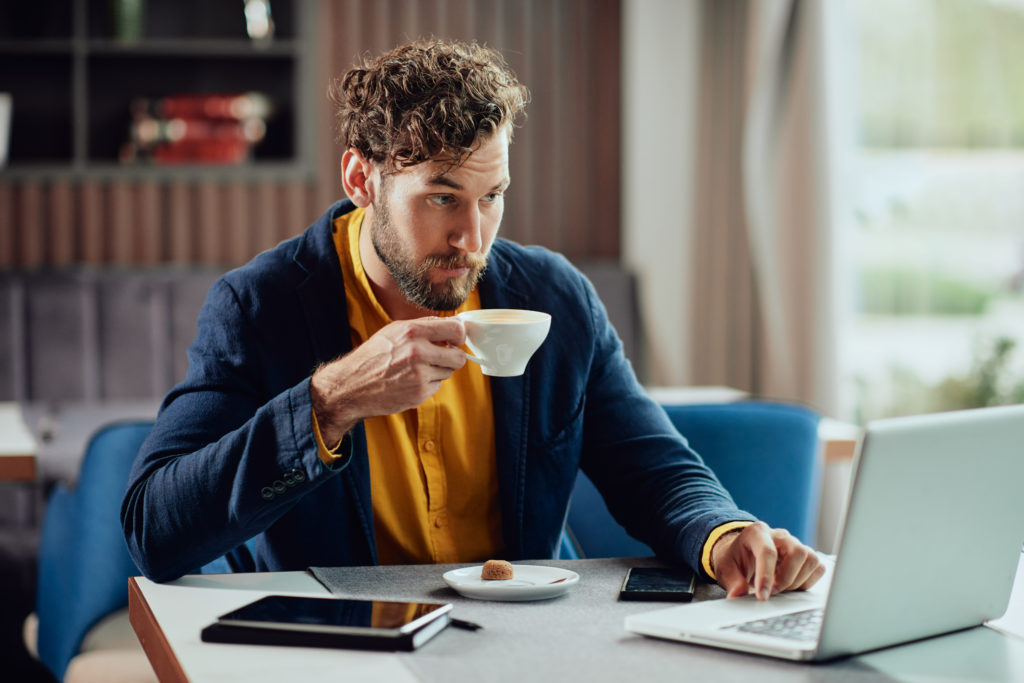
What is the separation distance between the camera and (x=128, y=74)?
399 cm

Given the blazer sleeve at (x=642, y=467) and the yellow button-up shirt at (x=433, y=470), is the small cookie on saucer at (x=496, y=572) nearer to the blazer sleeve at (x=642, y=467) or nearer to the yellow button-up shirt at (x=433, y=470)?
the blazer sleeve at (x=642, y=467)

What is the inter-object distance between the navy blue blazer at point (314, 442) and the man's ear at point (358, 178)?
68 millimetres

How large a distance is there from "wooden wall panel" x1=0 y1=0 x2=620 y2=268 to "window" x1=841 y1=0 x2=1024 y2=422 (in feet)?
3.62

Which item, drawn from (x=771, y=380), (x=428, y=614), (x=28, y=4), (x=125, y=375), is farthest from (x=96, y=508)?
(x=28, y=4)

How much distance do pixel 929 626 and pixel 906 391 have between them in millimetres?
2504

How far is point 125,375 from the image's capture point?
3701 mm

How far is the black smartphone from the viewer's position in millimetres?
1191

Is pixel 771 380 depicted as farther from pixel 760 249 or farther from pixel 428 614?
pixel 428 614

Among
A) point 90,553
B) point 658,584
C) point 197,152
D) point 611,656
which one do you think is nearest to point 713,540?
point 658,584

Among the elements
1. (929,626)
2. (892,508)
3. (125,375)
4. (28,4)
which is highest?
(28,4)

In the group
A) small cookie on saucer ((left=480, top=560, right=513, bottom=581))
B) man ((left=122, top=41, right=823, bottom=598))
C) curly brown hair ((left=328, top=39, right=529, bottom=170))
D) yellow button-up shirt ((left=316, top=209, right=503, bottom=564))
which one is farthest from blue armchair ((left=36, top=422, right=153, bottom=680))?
small cookie on saucer ((left=480, top=560, right=513, bottom=581))

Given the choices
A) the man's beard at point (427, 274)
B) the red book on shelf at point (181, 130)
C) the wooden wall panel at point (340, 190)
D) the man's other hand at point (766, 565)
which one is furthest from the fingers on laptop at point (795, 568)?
the red book on shelf at point (181, 130)

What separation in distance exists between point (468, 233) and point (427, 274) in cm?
8

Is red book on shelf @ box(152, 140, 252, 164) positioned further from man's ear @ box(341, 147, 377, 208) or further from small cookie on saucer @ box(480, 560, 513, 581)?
small cookie on saucer @ box(480, 560, 513, 581)
